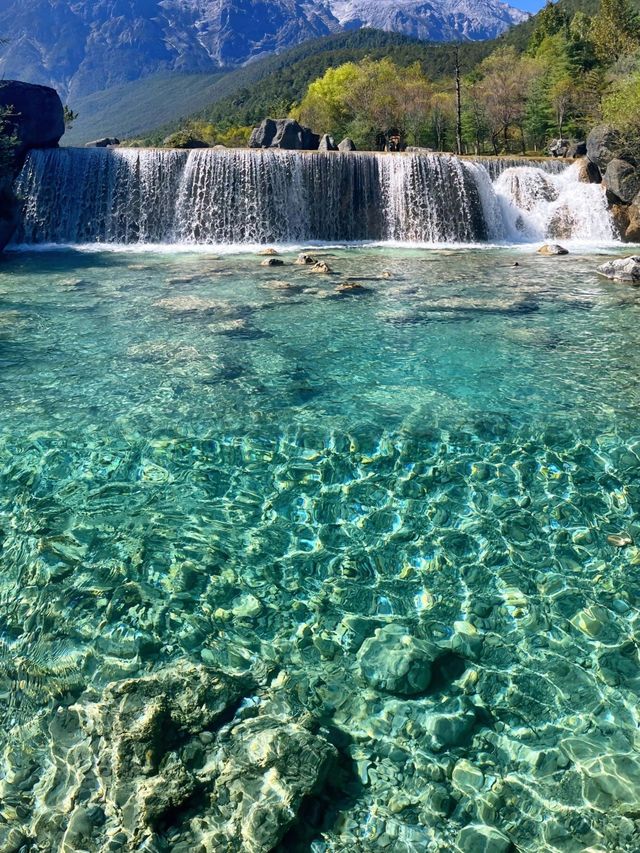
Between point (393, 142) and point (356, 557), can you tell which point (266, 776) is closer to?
point (356, 557)

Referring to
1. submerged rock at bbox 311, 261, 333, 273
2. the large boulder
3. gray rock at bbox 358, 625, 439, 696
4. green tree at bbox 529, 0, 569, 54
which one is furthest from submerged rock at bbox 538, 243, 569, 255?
green tree at bbox 529, 0, 569, 54

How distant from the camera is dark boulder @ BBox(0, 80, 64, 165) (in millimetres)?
22891

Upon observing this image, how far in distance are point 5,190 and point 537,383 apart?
58.7 ft

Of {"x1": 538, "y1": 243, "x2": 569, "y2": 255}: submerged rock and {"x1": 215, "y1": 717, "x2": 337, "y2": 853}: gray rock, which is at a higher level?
{"x1": 538, "y1": 243, "x2": 569, "y2": 255}: submerged rock

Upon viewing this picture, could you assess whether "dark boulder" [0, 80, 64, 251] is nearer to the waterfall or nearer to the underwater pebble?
the waterfall

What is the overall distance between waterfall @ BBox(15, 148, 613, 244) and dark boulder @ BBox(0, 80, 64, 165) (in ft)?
6.23

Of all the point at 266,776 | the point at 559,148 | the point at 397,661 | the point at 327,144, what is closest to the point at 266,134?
the point at 327,144

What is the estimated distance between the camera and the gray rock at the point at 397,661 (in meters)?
3.14

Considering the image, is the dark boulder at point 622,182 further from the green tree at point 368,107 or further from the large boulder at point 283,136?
the green tree at point 368,107

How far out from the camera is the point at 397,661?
3.26m

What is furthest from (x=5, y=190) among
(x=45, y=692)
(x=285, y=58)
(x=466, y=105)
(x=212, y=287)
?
(x=285, y=58)

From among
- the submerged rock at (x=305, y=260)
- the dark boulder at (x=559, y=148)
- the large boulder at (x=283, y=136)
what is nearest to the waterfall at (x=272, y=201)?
the submerged rock at (x=305, y=260)

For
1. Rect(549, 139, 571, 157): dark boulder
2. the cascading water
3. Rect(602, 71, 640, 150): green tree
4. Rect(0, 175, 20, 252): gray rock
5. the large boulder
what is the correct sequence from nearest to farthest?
Rect(0, 175, 20, 252): gray rock, the cascading water, Rect(602, 71, 640, 150): green tree, Rect(549, 139, 571, 157): dark boulder, the large boulder

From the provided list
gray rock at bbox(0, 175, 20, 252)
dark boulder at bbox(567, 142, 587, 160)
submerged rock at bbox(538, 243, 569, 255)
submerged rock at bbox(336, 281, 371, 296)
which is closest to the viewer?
submerged rock at bbox(336, 281, 371, 296)
